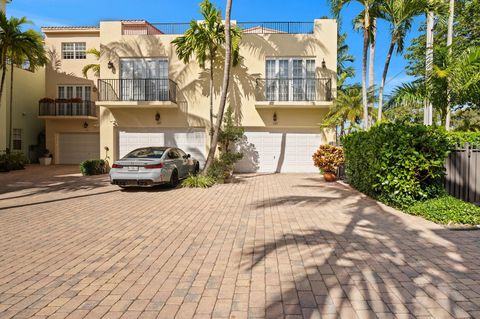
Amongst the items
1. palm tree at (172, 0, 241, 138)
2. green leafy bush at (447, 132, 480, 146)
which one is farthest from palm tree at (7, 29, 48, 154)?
green leafy bush at (447, 132, 480, 146)

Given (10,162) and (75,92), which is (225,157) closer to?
(10,162)

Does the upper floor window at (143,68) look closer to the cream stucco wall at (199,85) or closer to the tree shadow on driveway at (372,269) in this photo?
the cream stucco wall at (199,85)

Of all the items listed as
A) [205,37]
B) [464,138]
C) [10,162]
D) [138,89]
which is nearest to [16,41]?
[10,162]

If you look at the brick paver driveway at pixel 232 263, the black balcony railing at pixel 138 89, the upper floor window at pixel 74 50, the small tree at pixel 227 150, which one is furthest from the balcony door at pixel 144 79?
the brick paver driveway at pixel 232 263

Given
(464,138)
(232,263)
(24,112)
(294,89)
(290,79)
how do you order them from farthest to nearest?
(24,112) < (294,89) < (290,79) < (464,138) < (232,263)

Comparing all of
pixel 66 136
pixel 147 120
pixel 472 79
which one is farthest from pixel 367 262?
pixel 66 136

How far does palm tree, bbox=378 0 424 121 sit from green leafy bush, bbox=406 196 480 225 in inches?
285

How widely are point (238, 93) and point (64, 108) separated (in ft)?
41.6

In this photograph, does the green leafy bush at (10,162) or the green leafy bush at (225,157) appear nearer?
the green leafy bush at (225,157)

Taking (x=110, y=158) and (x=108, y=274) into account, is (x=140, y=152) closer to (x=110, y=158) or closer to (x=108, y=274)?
(x=110, y=158)

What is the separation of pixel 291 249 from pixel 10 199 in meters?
8.72

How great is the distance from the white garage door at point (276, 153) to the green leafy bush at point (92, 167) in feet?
22.7

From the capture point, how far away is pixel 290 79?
17219 mm

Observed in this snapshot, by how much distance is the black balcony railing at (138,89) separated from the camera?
17.6m
